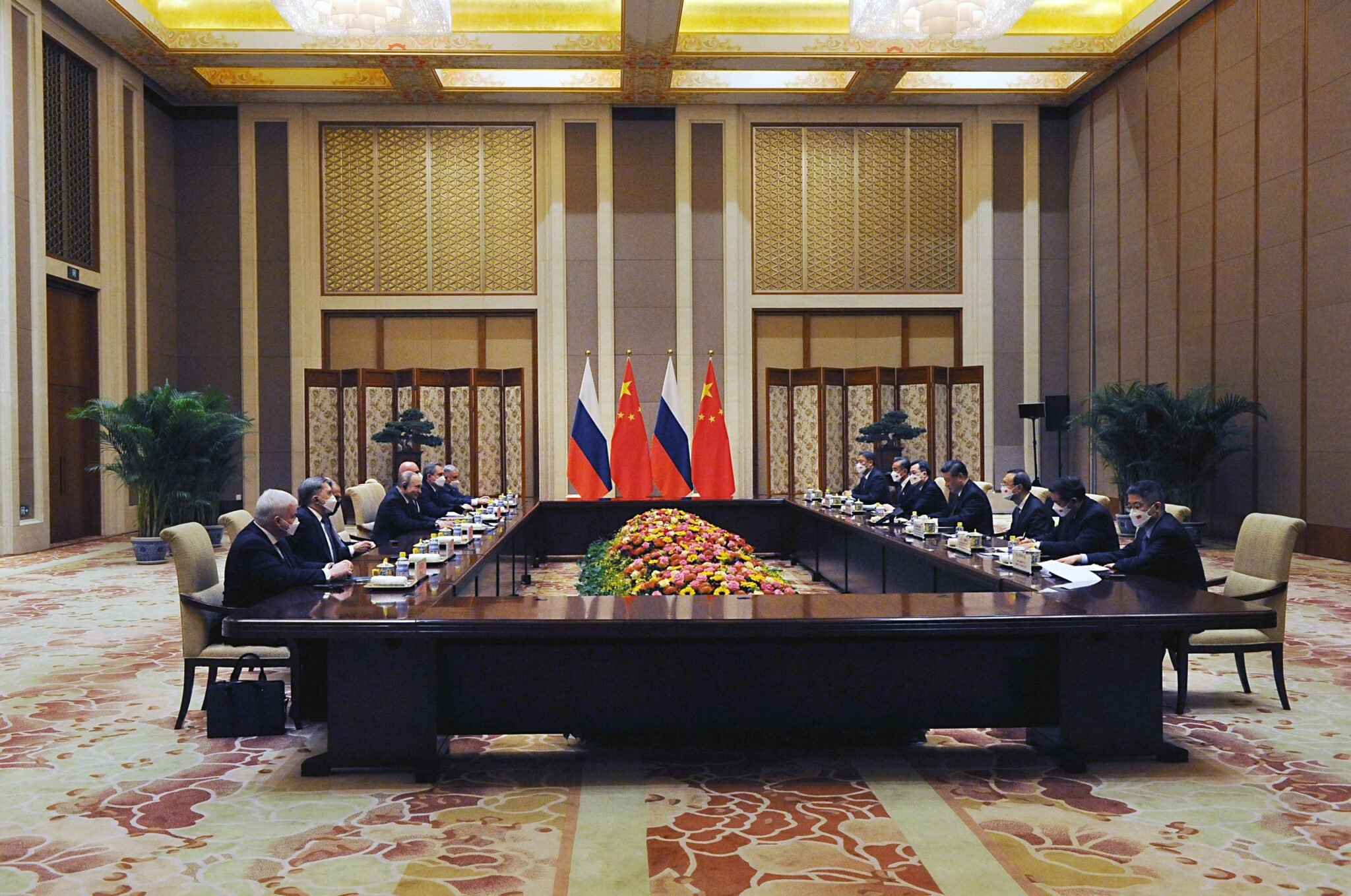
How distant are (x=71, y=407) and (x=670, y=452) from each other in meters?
6.81

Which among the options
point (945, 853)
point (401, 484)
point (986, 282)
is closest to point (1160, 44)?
point (986, 282)

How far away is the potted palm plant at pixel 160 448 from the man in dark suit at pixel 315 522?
560 cm

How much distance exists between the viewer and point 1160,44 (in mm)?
11961

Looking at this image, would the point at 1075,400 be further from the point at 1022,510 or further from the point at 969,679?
the point at 969,679

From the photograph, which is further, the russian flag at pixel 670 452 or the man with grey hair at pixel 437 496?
the russian flag at pixel 670 452

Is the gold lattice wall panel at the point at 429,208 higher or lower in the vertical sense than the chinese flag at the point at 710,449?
higher

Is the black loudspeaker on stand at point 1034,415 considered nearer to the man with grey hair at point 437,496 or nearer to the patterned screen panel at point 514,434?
the patterned screen panel at point 514,434

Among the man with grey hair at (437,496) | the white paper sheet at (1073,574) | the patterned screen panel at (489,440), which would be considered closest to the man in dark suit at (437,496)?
the man with grey hair at (437,496)

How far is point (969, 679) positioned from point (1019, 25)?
11323mm

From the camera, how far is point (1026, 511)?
6.46m

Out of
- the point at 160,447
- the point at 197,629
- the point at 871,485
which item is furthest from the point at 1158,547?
the point at 160,447

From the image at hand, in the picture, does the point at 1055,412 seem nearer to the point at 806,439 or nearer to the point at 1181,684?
the point at 806,439

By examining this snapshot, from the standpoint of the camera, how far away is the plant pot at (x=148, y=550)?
9.69 metres

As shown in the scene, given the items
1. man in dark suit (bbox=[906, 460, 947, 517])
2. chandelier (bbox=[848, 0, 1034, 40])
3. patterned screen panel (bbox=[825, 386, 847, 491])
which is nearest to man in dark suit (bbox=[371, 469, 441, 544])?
man in dark suit (bbox=[906, 460, 947, 517])
